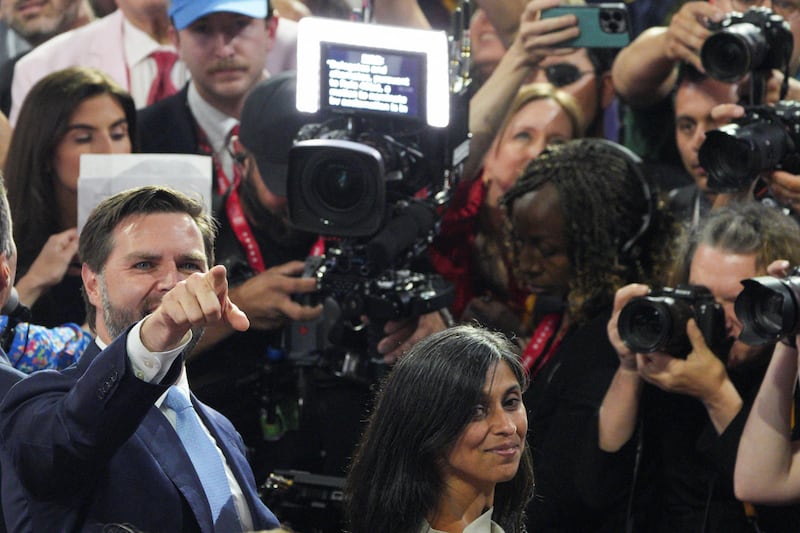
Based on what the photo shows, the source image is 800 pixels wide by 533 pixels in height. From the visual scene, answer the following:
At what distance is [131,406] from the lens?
2039 millimetres

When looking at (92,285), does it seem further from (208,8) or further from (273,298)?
(208,8)

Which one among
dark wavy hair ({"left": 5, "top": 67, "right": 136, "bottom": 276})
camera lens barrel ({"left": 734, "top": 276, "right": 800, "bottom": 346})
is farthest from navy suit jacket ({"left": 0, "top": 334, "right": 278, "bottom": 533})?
dark wavy hair ({"left": 5, "top": 67, "right": 136, "bottom": 276})

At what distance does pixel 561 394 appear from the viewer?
11.1 ft

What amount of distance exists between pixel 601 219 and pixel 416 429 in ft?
4.99

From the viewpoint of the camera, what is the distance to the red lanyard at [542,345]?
3582mm

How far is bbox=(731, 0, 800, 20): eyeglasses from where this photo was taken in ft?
13.3

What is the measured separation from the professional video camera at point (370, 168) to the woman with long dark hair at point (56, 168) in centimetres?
79

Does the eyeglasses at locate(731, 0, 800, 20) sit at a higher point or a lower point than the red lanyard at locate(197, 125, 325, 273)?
higher

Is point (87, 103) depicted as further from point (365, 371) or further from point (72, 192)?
point (365, 371)

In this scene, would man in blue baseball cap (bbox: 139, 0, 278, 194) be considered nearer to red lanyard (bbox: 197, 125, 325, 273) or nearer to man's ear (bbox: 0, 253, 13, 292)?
red lanyard (bbox: 197, 125, 325, 273)

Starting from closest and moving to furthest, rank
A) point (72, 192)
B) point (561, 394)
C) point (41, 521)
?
1. point (41, 521)
2. point (561, 394)
3. point (72, 192)

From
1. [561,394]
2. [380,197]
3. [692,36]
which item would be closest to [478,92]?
[692,36]

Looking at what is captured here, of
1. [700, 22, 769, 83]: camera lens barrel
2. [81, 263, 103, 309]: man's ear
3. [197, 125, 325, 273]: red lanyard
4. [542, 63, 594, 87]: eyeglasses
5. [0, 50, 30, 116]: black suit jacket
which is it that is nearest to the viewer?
[81, 263, 103, 309]: man's ear

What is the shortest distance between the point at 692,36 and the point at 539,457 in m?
1.39
